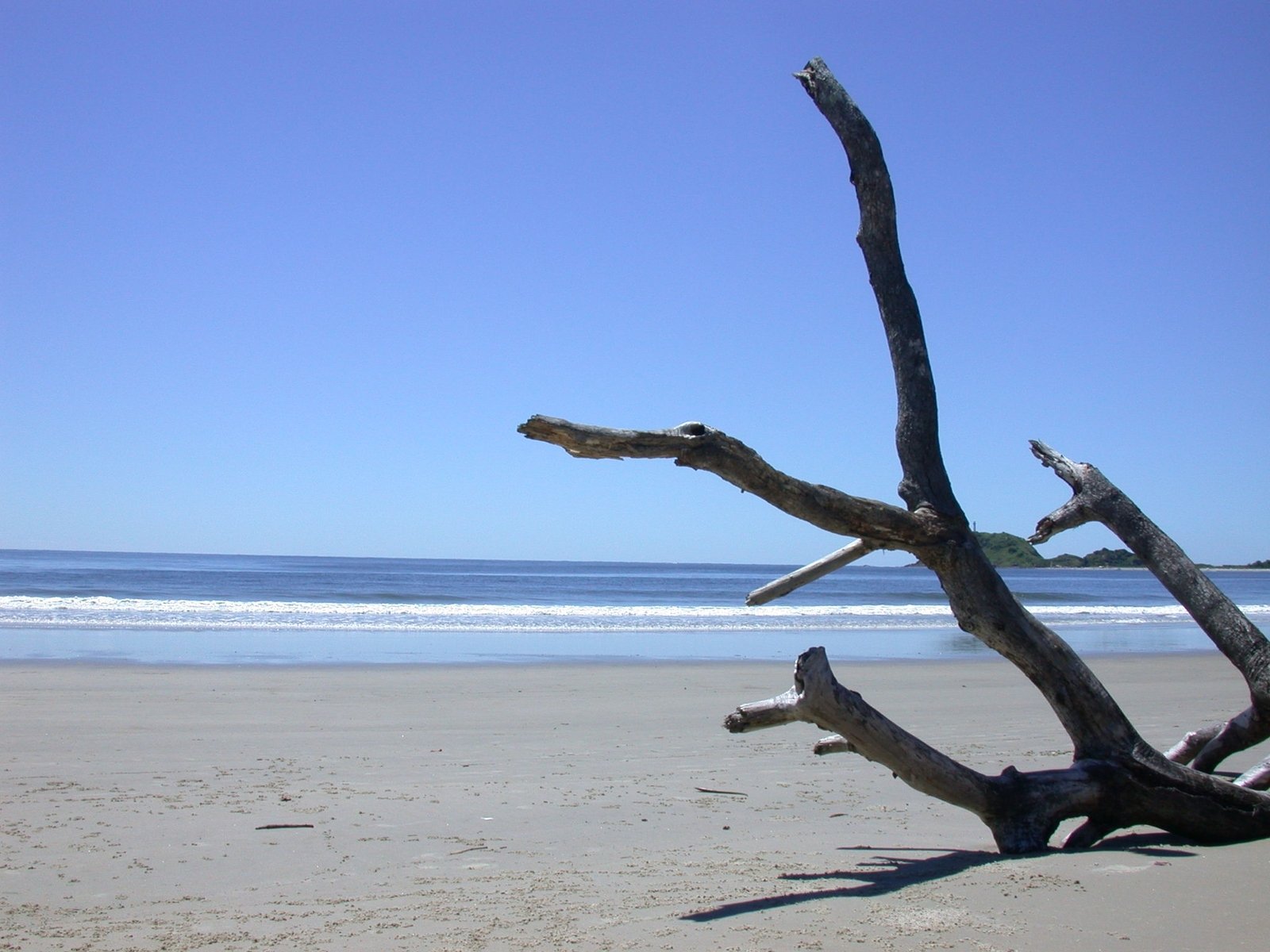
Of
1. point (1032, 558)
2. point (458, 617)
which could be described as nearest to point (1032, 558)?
point (1032, 558)

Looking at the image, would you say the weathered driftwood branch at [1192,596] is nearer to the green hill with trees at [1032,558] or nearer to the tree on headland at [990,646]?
the tree on headland at [990,646]

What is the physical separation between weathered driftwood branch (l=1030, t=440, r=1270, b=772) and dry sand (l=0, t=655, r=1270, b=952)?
101 cm

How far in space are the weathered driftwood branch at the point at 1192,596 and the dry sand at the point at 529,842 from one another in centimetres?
101

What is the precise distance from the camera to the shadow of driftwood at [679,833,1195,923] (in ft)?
14.3

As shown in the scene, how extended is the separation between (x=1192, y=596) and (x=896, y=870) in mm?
2399

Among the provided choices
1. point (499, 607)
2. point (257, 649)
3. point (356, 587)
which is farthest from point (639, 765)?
point (356, 587)

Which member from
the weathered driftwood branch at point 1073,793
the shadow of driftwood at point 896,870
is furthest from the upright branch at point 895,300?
the shadow of driftwood at point 896,870

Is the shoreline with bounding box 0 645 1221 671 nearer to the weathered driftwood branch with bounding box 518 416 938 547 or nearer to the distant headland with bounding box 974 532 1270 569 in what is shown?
the weathered driftwood branch with bounding box 518 416 938 547

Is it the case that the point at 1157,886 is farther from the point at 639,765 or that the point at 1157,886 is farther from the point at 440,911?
the point at 639,765

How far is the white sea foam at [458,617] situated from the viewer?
23.5 m

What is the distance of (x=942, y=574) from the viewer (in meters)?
5.16

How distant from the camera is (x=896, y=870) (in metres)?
4.96

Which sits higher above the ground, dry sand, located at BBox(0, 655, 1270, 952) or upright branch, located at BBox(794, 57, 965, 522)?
upright branch, located at BBox(794, 57, 965, 522)

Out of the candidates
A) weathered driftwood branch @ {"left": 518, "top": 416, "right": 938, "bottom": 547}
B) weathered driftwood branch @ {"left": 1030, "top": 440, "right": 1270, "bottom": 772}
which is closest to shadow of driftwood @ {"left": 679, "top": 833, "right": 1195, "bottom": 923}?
weathered driftwood branch @ {"left": 1030, "top": 440, "right": 1270, "bottom": 772}
